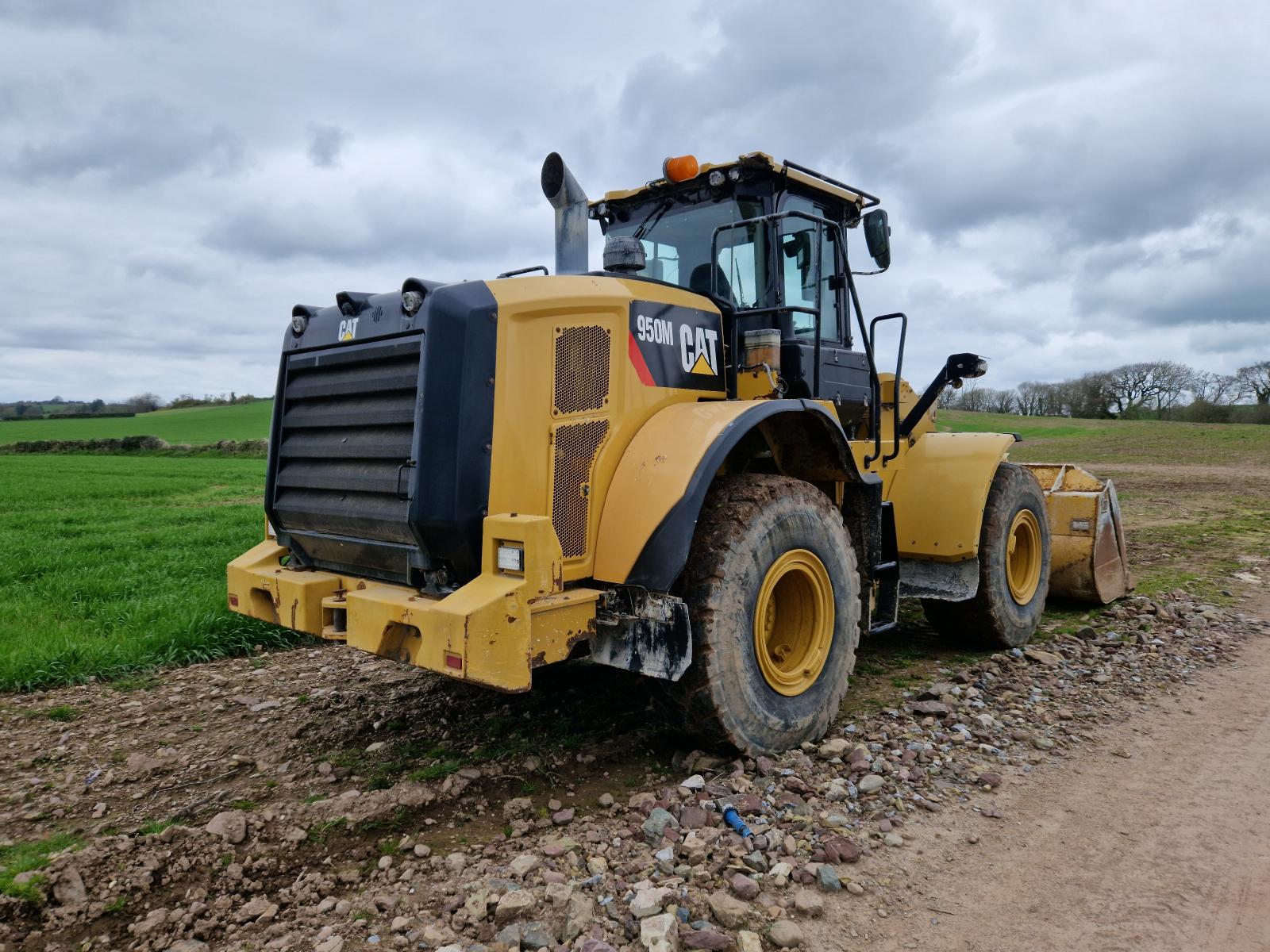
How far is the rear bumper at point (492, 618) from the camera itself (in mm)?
3256

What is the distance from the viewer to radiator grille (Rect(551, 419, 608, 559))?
3684mm

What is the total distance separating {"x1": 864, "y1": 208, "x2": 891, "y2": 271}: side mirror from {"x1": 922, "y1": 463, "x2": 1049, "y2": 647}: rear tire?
177 cm

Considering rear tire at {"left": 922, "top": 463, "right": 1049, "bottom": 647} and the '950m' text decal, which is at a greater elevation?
the '950m' text decal

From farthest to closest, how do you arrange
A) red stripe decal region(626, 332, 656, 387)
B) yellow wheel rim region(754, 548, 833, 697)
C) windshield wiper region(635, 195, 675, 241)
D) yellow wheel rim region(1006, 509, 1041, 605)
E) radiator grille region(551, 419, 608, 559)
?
1. yellow wheel rim region(1006, 509, 1041, 605)
2. windshield wiper region(635, 195, 675, 241)
3. yellow wheel rim region(754, 548, 833, 697)
4. red stripe decal region(626, 332, 656, 387)
5. radiator grille region(551, 419, 608, 559)

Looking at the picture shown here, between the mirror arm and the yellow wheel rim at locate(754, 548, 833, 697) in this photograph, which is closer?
the yellow wheel rim at locate(754, 548, 833, 697)

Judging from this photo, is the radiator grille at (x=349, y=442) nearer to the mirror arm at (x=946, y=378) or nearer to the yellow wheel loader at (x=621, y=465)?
the yellow wheel loader at (x=621, y=465)

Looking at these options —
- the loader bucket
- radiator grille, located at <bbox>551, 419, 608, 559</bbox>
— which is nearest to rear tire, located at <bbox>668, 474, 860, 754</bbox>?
radiator grille, located at <bbox>551, 419, 608, 559</bbox>

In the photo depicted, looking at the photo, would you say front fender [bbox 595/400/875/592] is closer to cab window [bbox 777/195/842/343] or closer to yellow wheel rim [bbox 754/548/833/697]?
yellow wheel rim [bbox 754/548/833/697]

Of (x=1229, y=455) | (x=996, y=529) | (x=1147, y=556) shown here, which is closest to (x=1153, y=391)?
(x=1229, y=455)

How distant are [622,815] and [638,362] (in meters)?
1.91

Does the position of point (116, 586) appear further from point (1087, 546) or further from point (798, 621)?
point (1087, 546)

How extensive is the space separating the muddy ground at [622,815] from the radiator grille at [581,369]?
1641 millimetres

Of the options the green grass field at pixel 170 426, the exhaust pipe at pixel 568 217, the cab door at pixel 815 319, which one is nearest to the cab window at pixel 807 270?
the cab door at pixel 815 319

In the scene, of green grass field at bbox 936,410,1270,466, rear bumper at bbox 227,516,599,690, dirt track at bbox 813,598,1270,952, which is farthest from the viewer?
green grass field at bbox 936,410,1270,466
